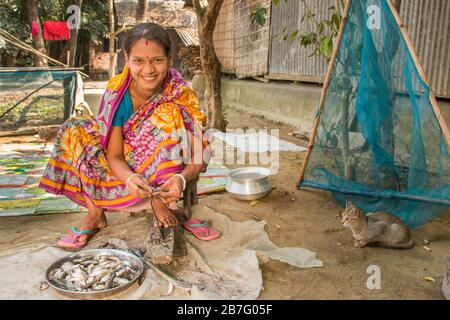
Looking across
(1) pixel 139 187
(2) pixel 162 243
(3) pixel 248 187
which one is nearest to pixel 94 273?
(2) pixel 162 243

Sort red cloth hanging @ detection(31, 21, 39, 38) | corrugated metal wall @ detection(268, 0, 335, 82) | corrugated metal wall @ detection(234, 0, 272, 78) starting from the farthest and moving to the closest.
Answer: red cloth hanging @ detection(31, 21, 39, 38)
corrugated metal wall @ detection(234, 0, 272, 78)
corrugated metal wall @ detection(268, 0, 335, 82)

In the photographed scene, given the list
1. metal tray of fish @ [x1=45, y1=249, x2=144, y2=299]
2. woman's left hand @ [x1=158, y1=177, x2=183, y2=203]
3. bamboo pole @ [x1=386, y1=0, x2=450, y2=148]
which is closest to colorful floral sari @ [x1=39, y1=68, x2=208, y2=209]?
woman's left hand @ [x1=158, y1=177, x2=183, y2=203]

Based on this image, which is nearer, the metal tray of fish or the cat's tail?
the metal tray of fish

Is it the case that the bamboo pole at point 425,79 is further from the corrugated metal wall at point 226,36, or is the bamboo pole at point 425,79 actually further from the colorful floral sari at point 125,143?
the corrugated metal wall at point 226,36

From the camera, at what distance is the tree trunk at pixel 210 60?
5055mm

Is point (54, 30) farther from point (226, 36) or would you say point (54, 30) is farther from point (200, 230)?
point (200, 230)

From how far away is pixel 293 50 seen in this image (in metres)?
6.64

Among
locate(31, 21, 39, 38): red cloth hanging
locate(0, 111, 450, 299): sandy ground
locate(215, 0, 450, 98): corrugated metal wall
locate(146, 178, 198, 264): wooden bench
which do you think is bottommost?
locate(0, 111, 450, 299): sandy ground

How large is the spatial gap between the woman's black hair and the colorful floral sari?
0.18 metres

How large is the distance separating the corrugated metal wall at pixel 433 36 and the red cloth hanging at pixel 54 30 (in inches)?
469

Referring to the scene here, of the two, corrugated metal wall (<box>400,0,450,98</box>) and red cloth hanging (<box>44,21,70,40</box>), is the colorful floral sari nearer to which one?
corrugated metal wall (<box>400,0,450,98</box>)

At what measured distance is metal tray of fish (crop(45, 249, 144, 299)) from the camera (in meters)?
1.86

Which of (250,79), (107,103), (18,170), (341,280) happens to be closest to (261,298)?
(341,280)

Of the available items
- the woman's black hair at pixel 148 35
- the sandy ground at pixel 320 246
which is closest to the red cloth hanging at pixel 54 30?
the sandy ground at pixel 320 246
